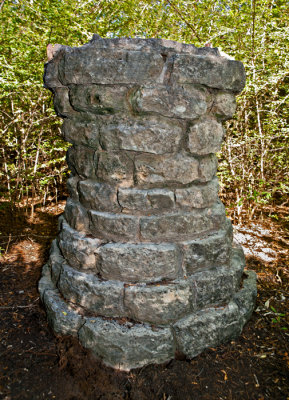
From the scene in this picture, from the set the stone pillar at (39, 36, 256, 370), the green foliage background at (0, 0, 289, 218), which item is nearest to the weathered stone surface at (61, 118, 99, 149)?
the stone pillar at (39, 36, 256, 370)

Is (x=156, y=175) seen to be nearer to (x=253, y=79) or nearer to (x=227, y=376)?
(x=227, y=376)

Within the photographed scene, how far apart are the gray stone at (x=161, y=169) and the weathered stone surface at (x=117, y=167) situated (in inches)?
2.4

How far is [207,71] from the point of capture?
1804 mm

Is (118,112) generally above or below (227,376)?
above

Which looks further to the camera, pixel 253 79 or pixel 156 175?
pixel 253 79

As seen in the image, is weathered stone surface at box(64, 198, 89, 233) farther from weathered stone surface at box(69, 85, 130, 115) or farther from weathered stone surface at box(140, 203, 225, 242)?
weathered stone surface at box(69, 85, 130, 115)

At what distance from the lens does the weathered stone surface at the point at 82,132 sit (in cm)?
194

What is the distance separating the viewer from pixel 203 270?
6.73ft

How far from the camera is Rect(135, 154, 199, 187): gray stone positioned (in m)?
1.89

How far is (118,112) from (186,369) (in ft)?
5.87

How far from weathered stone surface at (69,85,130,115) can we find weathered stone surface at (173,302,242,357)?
1.55 m

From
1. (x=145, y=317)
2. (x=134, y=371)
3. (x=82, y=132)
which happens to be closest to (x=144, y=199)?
(x=82, y=132)

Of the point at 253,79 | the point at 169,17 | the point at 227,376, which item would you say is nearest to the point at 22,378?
the point at 227,376

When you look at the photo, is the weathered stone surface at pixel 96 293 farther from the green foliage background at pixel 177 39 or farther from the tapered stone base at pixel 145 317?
the green foliage background at pixel 177 39
